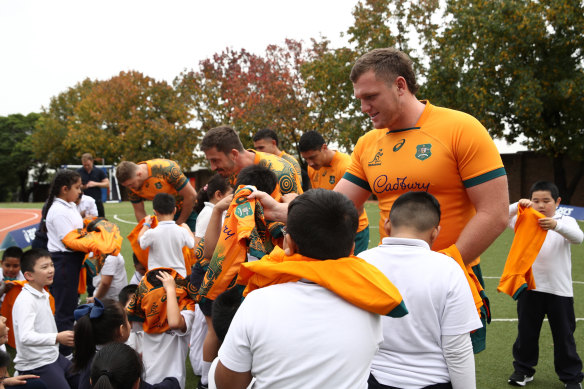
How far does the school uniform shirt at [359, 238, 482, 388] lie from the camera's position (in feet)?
7.09

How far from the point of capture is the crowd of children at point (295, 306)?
184 cm

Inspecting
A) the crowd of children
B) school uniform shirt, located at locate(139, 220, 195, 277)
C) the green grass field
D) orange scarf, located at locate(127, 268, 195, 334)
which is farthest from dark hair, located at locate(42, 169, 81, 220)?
the green grass field

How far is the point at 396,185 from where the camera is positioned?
2631mm

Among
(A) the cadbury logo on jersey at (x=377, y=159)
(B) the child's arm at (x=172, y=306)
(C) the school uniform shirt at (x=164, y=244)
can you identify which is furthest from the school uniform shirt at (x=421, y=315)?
(C) the school uniform shirt at (x=164, y=244)

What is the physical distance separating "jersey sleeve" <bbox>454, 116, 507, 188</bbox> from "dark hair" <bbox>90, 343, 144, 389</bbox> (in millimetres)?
2142

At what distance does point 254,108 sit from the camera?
100 ft

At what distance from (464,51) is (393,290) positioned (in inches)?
869

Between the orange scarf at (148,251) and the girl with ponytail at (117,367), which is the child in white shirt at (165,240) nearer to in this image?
the orange scarf at (148,251)

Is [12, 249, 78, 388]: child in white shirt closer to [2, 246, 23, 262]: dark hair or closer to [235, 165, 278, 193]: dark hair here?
[2, 246, 23, 262]: dark hair

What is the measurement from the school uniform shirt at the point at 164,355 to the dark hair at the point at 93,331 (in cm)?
95

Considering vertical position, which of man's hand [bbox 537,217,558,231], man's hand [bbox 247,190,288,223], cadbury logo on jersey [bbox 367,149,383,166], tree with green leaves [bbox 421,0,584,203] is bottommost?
man's hand [bbox 537,217,558,231]

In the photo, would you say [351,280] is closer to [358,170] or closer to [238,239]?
[358,170]

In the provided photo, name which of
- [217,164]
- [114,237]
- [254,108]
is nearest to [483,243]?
[217,164]

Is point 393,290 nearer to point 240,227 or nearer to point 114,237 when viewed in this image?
point 240,227
